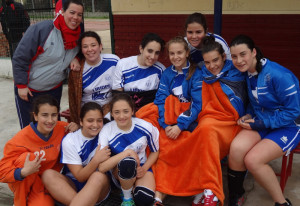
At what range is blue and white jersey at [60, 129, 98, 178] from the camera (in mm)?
2717

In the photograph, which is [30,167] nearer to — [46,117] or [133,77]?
[46,117]

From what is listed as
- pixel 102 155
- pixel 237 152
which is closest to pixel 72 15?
pixel 102 155

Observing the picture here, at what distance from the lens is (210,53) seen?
2.80m

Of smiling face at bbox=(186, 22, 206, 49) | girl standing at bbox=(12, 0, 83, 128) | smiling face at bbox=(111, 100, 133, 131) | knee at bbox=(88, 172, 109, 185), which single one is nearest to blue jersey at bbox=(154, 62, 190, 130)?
smiling face at bbox=(186, 22, 206, 49)

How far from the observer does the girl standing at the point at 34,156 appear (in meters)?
2.56

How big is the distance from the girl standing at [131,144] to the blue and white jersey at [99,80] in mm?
602

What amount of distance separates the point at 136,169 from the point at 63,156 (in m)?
0.64

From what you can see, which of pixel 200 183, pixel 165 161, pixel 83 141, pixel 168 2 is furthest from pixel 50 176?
pixel 168 2

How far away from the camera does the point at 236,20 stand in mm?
5148

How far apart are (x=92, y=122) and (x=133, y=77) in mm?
764

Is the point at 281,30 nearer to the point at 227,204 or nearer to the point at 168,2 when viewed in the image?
the point at 168,2

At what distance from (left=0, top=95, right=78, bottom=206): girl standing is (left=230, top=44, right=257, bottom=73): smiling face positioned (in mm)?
1591

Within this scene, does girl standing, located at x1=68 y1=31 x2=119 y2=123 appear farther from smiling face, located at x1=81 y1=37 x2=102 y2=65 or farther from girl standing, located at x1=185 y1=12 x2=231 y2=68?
girl standing, located at x1=185 y1=12 x2=231 y2=68

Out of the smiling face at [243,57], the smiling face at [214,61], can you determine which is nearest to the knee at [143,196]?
the smiling face at [214,61]
